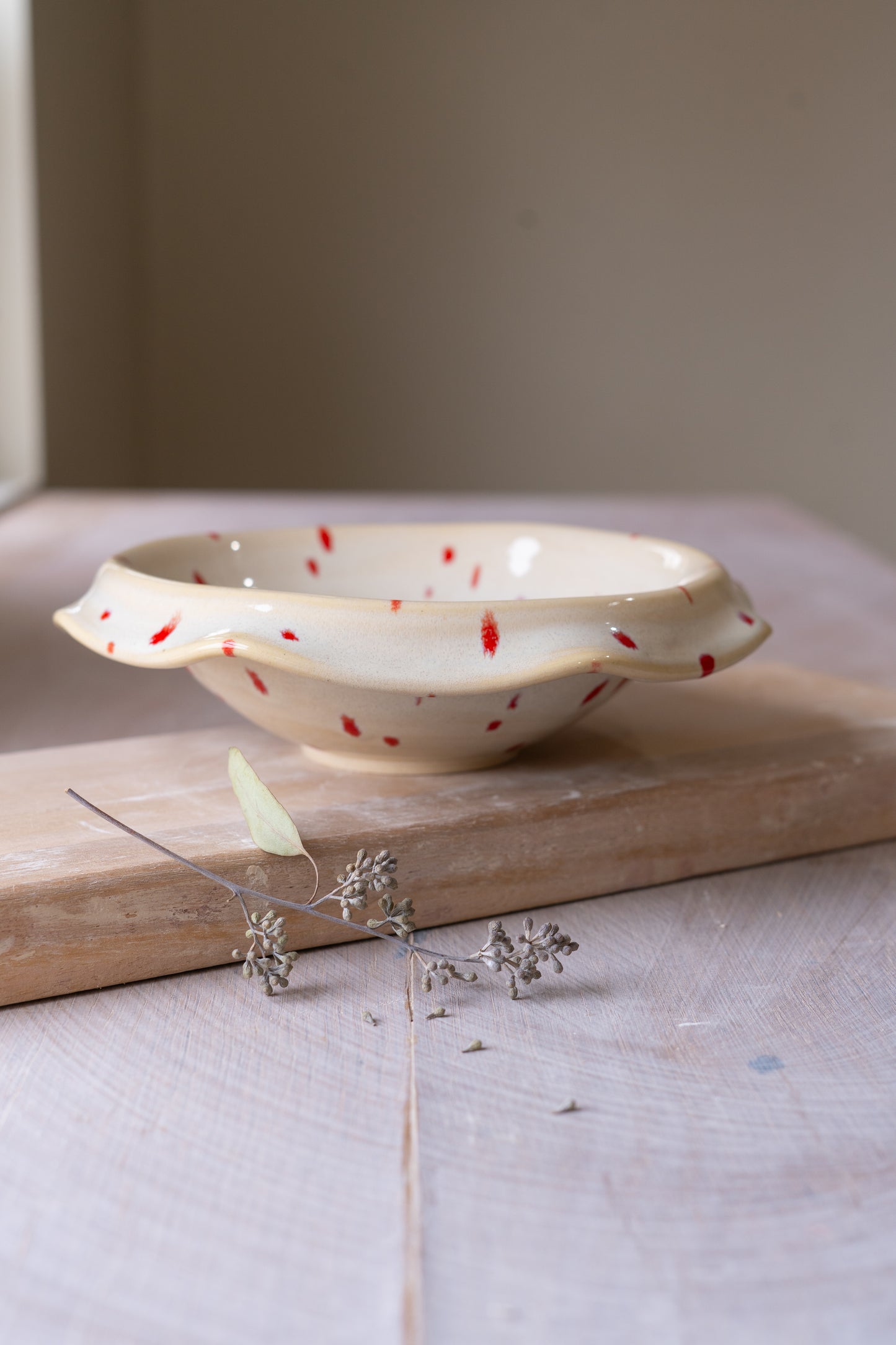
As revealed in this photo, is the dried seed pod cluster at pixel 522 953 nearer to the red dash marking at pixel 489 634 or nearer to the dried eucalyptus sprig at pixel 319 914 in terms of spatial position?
the dried eucalyptus sprig at pixel 319 914

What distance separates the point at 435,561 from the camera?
68 centimetres

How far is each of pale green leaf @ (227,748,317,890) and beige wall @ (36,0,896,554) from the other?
2785 mm

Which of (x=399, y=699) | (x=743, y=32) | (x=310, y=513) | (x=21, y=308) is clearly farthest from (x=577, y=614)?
(x=743, y=32)

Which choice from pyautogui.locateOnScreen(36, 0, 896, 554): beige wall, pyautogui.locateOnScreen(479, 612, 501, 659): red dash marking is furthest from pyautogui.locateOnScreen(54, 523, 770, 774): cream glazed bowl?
pyautogui.locateOnScreen(36, 0, 896, 554): beige wall

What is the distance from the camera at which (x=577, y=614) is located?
1.53ft

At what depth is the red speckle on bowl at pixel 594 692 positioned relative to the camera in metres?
0.51

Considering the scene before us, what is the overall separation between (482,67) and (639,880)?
11.1ft

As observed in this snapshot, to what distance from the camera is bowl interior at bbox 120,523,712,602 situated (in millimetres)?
618

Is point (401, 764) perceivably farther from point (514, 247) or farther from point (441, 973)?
point (514, 247)

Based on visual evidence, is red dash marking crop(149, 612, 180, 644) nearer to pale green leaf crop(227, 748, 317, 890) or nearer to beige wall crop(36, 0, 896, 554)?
pale green leaf crop(227, 748, 317, 890)

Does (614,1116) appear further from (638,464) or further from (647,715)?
(638,464)

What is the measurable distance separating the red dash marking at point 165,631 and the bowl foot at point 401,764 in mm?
107

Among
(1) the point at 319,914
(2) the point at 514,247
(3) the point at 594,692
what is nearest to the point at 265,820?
(1) the point at 319,914

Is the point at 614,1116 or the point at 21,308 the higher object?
the point at 21,308
